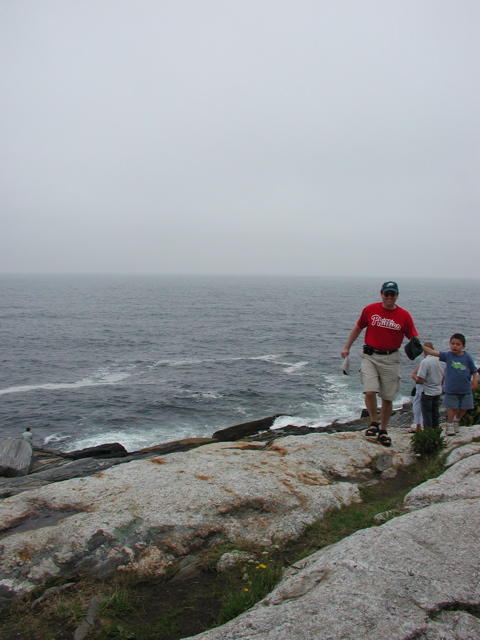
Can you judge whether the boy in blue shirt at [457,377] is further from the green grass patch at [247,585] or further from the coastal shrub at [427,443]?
the green grass patch at [247,585]

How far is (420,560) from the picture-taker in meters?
3.84

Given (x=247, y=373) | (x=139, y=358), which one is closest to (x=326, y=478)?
(x=247, y=373)

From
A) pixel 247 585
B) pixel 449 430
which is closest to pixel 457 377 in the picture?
pixel 449 430

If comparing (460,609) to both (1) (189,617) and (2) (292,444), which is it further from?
(2) (292,444)

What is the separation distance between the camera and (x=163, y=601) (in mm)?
4172

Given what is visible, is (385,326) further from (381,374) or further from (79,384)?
(79,384)

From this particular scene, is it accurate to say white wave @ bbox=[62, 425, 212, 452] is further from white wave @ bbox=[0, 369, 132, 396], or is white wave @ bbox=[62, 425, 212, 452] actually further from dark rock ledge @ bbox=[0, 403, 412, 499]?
white wave @ bbox=[0, 369, 132, 396]

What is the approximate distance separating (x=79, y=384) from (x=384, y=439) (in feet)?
112

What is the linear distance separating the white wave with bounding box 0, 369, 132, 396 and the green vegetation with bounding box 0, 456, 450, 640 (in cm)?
3466

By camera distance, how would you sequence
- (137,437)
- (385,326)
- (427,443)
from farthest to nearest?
1. (137,437)
2. (385,326)
3. (427,443)

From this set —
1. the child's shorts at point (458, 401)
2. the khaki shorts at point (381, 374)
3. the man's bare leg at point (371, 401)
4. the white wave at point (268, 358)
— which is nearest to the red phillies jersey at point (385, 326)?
the khaki shorts at point (381, 374)

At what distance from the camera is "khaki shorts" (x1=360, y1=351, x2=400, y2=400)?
8086 millimetres

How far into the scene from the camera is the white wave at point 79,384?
3581 centimetres

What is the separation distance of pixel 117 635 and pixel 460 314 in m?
98.7
